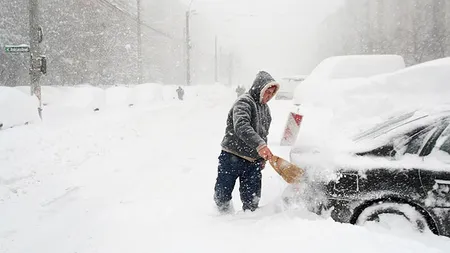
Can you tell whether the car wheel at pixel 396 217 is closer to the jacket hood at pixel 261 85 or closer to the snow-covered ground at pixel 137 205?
the snow-covered ground at pixel 137 205

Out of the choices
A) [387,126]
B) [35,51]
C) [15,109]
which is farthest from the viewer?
[35,51]

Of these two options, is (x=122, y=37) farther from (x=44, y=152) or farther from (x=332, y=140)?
(x=332, y=140)

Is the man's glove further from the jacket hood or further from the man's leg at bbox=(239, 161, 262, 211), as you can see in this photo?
the jacket hood

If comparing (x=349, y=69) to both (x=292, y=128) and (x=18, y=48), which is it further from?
(x=18, y=48)

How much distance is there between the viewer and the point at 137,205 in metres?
4.45

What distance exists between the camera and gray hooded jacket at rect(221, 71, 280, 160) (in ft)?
11.3

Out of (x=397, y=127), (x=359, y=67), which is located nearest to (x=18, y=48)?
(x=359, y=67)

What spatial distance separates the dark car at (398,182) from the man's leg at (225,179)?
789mm

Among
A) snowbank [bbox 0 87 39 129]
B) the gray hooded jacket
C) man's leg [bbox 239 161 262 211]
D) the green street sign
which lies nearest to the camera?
the gray hooded jacket

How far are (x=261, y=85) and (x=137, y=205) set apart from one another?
7.42 feet

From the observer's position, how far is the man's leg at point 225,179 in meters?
3.70

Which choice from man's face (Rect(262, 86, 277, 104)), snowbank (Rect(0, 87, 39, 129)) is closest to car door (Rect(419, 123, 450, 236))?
man's face (Rect(262, 86, 277, 104))

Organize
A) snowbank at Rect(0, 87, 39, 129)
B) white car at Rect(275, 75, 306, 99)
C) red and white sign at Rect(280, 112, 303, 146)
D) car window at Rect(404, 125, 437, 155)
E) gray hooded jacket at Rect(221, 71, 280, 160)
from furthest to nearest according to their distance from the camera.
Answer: white car at Rect(275, 75, 306, 99) → snowbank at Rect(0, 87, 39, 129) → red and white sign at Rect(280, 112, 303, 146) → gray hooded jacket at Rect(221, 71, 280, 160) → car window at Rect(404, 125, 437, 155)

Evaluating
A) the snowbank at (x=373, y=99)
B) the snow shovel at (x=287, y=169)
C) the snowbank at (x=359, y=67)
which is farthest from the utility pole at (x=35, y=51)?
the snow shovel at (x=287, y=169)
